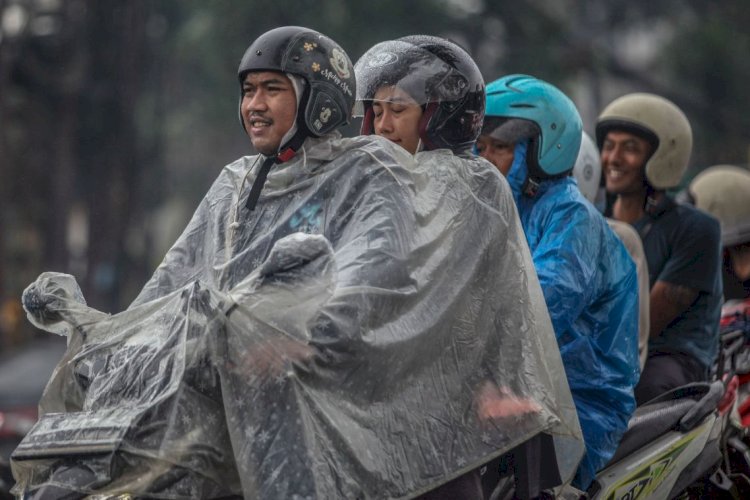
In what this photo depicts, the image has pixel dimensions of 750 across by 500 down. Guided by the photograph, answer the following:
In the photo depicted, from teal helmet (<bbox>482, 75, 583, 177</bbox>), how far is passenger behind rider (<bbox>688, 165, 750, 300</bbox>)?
2.69 m

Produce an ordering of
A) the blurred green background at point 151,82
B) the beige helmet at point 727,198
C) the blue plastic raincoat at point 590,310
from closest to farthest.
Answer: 1. the blue plastic raincoat at point 590,310
2. the beige helmet at point 727,198
3. the blurred green background at point 151,82

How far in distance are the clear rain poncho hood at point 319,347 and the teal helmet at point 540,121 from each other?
896mm

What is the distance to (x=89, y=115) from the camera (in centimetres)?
2295

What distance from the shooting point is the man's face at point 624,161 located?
A: 273 inches

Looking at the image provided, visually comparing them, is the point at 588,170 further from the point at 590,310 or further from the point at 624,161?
the point at 590,310

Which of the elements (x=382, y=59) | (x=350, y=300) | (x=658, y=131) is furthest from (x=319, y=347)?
(x=658, y=131)

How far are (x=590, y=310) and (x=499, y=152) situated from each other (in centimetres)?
80

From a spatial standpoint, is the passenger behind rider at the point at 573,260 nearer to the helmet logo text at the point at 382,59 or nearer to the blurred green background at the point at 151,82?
the helmet logo text at the point at 382,59

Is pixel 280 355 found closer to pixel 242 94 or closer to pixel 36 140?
pixel 242 94

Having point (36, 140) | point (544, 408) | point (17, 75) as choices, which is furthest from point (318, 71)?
point (36, 140)

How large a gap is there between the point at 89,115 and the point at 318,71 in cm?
1939

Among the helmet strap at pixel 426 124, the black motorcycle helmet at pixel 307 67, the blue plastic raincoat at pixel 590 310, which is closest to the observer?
the black motorcycle helmet at pixel 307 67

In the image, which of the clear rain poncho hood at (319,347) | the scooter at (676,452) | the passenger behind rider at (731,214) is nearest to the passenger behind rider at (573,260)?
the scooter at (676,452)

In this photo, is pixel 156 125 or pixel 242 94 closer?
pixel 242 94
